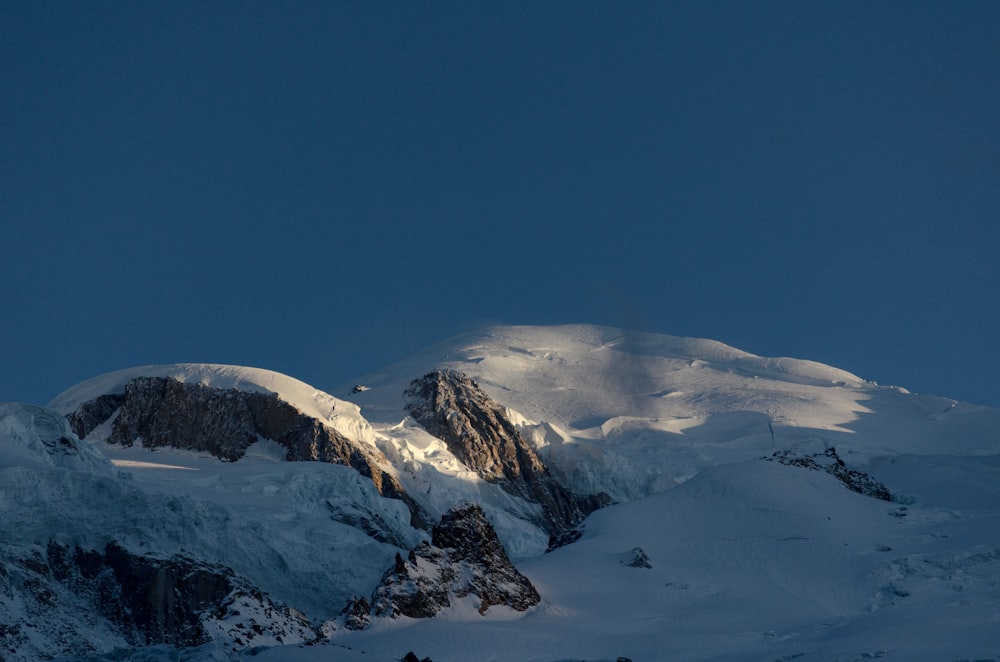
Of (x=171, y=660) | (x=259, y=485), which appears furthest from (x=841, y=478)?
(x=171, y=660)

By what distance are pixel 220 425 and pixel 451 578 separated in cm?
6654

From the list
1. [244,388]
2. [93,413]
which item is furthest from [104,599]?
[93,413]

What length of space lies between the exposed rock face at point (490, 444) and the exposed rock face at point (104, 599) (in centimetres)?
7604

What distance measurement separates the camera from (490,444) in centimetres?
17338

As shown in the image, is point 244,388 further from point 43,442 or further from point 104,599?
point 104,599

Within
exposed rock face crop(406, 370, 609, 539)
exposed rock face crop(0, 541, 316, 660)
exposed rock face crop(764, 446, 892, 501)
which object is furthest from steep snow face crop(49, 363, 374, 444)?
exposed rock face crop(0, 541, 316, 660)

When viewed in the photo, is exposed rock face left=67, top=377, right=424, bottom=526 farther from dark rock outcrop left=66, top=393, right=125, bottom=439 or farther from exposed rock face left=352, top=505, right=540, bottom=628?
exposed rock face left=352, top=505, right=540, bottom=628

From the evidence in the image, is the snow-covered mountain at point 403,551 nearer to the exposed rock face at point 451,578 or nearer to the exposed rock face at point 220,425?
the exposed rock face at point 451,578

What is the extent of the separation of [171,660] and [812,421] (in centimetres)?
16197

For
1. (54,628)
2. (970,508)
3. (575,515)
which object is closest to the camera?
(54,628)

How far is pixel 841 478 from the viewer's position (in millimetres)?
115062

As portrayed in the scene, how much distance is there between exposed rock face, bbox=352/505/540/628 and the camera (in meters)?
79.7

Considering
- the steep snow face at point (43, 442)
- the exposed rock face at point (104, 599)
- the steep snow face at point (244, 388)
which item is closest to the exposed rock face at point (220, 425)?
the steep snow face at point (244, 388)

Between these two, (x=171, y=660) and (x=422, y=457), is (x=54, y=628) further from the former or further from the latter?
(x=422, y=457)
